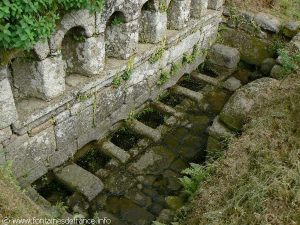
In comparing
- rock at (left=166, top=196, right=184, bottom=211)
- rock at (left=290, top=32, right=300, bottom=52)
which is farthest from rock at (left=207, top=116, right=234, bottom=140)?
rock at (left=290, top=32, right=300, bottom=52)

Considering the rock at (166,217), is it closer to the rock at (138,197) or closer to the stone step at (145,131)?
the rock at (138,197)

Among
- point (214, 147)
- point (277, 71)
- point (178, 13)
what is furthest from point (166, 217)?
point (277, 71)

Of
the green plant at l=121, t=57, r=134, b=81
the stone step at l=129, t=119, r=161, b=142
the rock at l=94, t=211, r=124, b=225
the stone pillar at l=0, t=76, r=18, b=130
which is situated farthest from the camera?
the stone step at l=129, t=119, r=161, b=142

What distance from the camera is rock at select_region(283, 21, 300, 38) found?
8.34 metres

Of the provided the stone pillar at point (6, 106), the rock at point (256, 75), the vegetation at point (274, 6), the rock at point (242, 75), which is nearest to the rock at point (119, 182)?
the stone pillar at point (6, 106)

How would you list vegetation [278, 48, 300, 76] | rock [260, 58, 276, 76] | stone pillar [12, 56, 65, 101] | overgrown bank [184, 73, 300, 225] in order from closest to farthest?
overgrown bank [184, 73, 300, 225]
stone pillar [12, 56, 65, 101]
vegetation [278, 48, 300, 76]
rock [260, 58, 276, 76]

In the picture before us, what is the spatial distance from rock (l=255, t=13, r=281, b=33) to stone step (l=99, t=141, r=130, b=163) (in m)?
4.37

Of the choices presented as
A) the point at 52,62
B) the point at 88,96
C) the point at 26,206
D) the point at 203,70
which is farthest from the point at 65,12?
the point at 203,70

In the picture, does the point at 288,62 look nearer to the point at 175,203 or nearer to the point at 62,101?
the point at 175,203

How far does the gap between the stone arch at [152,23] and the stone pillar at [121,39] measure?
411 mm

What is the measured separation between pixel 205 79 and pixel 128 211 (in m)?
3.55

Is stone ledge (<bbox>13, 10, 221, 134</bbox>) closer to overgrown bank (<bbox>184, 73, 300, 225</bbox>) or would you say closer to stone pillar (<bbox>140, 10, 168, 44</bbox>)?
stone pillar (<bbox>140, 10, 168, 44</bbox>)

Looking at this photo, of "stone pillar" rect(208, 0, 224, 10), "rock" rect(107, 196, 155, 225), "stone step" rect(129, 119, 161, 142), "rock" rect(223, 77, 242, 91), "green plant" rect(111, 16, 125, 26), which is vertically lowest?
"rock" rect(107, 196, 155, 225)

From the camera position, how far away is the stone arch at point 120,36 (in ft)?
18.9
